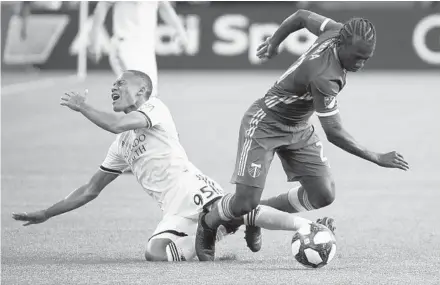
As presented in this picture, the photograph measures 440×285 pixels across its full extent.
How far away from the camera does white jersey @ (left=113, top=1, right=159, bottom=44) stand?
1183 centimetres

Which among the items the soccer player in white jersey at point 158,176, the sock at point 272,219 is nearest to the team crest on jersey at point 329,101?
the sock at point 272,219

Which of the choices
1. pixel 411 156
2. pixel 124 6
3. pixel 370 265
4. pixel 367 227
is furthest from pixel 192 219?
pixel 411 156

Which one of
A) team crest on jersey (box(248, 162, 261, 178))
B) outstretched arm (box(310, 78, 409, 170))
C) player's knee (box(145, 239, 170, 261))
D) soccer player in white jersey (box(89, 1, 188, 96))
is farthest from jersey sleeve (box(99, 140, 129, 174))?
soccer player in white jersey (box(89, 1, 188, 96))

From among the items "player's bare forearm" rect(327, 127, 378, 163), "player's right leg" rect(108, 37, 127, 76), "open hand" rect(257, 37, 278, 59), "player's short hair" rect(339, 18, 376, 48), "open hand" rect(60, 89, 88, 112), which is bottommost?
"player's right leg" rect(108, 37, 127, 76)

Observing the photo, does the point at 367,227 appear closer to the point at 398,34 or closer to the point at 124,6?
the point at 124,6

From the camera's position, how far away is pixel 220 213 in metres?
7.42

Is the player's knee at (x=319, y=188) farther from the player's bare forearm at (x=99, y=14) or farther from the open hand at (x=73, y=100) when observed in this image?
the player's bare forearm at (x=99, y=14)

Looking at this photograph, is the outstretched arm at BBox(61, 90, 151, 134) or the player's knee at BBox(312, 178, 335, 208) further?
the player's knee at BBox(312, 178, 335, 208)

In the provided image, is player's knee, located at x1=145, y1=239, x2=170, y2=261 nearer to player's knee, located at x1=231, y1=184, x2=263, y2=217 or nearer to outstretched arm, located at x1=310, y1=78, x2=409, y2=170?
player's knee, located at x1=231, y1=184, x2=263, y2=217

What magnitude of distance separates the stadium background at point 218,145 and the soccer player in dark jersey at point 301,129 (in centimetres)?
38

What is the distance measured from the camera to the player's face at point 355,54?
6.81 metres

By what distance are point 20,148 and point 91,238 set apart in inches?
250

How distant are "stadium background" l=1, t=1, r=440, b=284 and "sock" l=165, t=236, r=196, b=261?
22 cm

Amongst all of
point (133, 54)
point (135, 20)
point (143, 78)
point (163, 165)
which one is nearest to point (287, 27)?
point (143, 78)
